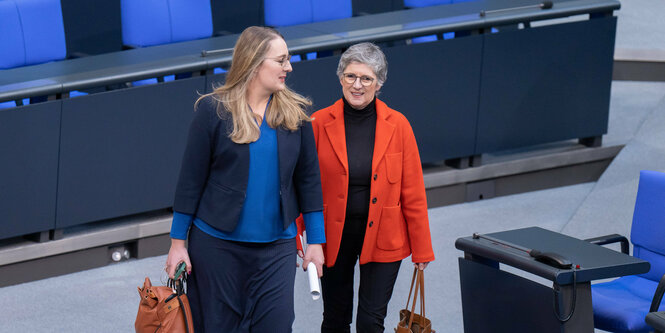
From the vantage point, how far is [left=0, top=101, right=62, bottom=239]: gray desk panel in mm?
4699

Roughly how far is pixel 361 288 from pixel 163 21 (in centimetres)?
307

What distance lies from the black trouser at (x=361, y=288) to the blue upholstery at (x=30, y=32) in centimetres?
291

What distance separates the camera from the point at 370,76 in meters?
3.40

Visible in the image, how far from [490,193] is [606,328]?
8.79 feet

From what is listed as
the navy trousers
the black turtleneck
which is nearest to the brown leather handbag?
the black turtleneck

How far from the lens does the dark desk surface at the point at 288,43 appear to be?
4898mm

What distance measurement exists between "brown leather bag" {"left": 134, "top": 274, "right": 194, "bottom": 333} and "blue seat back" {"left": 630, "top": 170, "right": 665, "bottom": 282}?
1976 mm

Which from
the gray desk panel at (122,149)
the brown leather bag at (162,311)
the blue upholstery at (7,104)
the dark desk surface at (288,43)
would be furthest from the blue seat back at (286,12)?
the brown leather bag at (162,311)

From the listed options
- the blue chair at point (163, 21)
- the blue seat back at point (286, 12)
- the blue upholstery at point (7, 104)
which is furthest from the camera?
the blue seat back at point (286, 12)

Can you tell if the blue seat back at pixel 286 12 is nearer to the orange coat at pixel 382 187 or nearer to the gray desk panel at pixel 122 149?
the gray desk panel at pixel 122 149

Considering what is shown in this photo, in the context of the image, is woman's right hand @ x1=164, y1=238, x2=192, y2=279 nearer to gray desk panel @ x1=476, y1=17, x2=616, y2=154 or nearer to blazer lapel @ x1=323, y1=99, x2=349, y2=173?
blazer lapel @ x1=323, y1=99, x2=349, y2=173

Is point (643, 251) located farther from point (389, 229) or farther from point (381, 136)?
point (381, 136)

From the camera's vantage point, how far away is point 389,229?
3.54 meters

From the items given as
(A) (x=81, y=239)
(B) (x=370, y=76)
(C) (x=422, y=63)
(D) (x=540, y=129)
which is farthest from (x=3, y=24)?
(D) (x=540, y=129)
